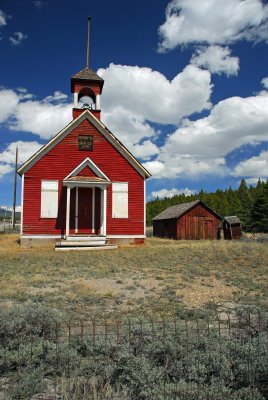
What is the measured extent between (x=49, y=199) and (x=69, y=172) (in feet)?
6.69

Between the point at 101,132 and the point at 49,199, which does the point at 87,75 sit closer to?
the point at 101,132

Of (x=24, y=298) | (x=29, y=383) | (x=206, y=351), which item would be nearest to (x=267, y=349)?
(x=206, y=351)

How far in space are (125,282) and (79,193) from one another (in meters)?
12.1

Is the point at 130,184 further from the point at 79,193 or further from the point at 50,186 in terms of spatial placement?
the point at 50,186

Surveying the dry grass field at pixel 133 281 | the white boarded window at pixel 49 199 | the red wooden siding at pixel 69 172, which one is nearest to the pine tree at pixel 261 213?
the red wooden siding at pixel 69 172

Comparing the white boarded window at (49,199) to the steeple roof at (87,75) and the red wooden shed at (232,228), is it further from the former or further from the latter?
the red wooden shed at (232,228)

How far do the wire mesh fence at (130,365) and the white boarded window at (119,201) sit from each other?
53.8 ft

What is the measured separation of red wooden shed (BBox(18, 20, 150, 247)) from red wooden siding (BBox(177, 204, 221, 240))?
12.7m

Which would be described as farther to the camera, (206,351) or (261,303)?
(261,303)

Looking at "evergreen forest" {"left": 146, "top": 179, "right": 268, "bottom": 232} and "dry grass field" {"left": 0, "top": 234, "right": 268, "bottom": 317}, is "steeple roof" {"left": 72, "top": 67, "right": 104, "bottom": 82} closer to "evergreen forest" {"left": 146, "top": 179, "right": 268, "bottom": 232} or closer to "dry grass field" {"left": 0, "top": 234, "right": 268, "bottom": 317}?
"dry grass field" {"left": 0, "top": 234, "right": 268, "bottom": 317}

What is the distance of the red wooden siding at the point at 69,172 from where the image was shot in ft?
69.8

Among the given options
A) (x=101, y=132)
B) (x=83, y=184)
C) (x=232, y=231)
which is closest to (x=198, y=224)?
(x=232, y=231)

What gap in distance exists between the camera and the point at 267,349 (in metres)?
4.85

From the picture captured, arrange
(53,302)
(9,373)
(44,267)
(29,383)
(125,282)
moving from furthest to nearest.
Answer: (44,267) → (125,282) → (53,302) → (9,373) → (29,383)
